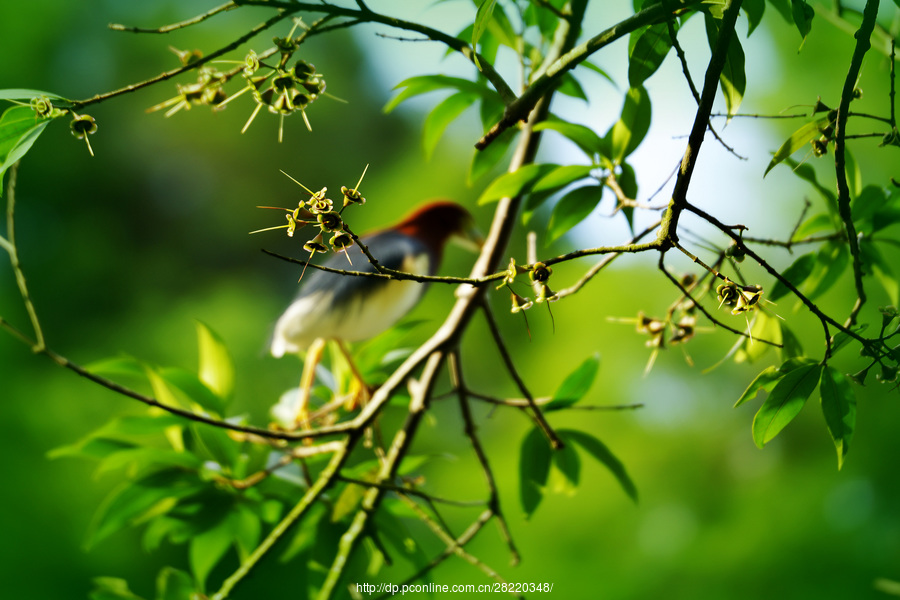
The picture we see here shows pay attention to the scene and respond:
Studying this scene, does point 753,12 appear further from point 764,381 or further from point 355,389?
point 355,389

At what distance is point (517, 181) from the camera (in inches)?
13.7

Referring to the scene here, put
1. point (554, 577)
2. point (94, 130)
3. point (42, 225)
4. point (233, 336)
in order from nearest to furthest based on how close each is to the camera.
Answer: point (94, 130), point (554, 577), point (233, 336), point (42, 225)

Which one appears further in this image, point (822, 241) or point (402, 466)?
point (402, 466)

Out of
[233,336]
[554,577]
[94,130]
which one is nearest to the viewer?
[94,130]

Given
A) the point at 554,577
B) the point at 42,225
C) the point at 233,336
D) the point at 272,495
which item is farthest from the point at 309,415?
the point at 42,225

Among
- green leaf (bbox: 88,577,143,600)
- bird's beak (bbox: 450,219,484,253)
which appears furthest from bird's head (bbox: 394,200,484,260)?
green leaf (bbox: 88,577,143,600)

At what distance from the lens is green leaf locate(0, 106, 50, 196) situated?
239mm

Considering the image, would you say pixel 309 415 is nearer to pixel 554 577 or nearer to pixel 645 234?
pixel 645 234

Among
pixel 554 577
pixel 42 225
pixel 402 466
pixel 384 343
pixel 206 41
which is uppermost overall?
pixel 206 41

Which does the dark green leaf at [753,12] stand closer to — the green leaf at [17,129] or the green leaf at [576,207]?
the green leaf at [576,207]

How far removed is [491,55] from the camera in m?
0.43

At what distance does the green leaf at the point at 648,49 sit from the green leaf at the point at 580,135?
0.23ft

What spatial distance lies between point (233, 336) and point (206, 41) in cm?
104

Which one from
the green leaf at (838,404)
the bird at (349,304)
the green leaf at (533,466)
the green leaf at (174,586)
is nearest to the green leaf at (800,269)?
the green leaf at (838,404)
